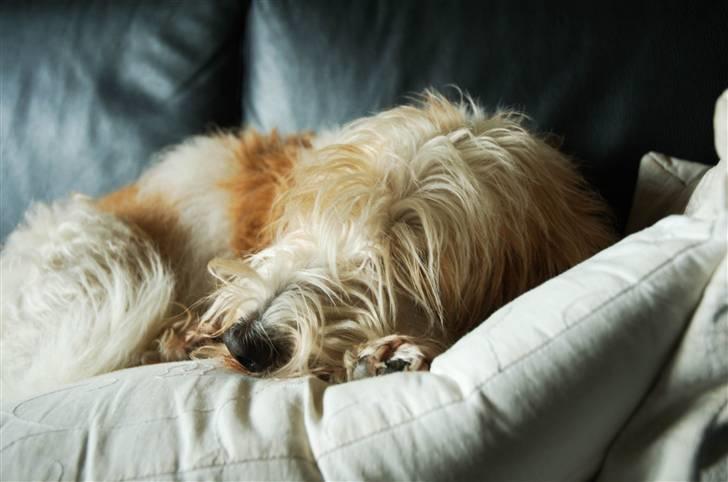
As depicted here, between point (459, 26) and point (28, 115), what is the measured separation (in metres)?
1.31

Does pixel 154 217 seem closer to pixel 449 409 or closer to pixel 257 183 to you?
pixel 257 183

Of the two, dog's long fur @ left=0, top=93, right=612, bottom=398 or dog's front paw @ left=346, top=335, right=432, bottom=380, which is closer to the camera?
dog's front paw @ left=346, top=335, right=432, bottom=380

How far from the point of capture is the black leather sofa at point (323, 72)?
132 centimetres

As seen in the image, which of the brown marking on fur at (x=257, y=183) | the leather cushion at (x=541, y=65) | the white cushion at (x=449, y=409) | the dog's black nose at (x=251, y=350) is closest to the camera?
the white cushion at (x=449, y=409)

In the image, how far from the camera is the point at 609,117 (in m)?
1.37

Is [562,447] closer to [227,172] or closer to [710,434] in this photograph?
[710,434]

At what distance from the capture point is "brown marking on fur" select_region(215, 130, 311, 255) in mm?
1451

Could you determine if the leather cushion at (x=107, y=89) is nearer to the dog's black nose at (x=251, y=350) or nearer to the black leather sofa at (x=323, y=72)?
the black leather sofa at (x=323, y=72)

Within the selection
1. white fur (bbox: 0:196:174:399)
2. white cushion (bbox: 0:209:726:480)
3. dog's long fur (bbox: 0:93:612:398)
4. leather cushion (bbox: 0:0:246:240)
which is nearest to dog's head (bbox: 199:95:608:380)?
dog's long fur (bbox: 0:93:612:398)

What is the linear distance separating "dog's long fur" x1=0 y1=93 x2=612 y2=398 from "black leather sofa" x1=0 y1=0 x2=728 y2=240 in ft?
0.62

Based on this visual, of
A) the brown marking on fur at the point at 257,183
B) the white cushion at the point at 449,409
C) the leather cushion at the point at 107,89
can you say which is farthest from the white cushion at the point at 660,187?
the leather cushion at the point at 107,89

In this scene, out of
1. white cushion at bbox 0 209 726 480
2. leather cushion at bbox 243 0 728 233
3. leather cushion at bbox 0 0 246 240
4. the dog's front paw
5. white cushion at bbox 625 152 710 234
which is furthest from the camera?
leather cushion at bbox 0 0 246 240

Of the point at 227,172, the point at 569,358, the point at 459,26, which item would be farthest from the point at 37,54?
the point at 569,358

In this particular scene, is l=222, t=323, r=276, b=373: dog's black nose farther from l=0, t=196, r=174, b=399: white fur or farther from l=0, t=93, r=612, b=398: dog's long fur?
l=0, t=196, r=174, b=399: white fur
